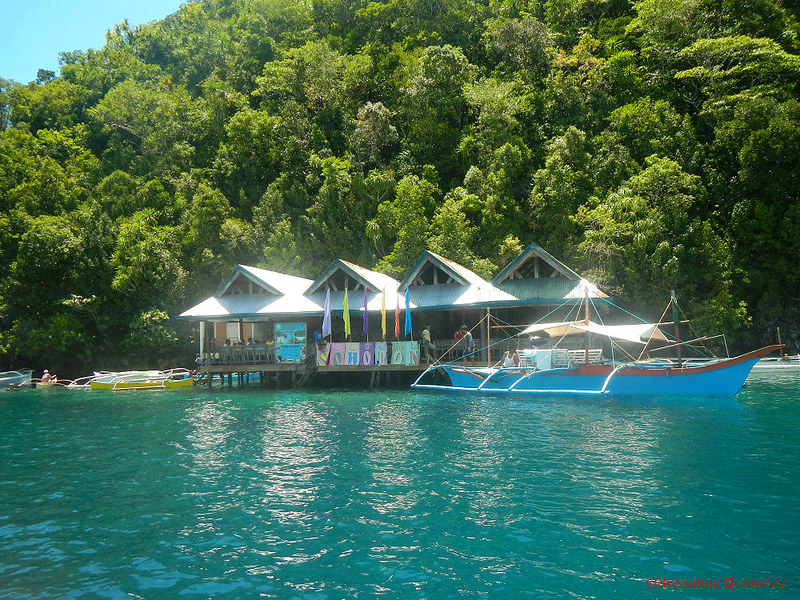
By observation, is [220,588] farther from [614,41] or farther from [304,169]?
[614,41]

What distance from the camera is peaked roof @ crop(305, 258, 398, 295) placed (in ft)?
92.2

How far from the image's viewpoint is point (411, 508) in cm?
888

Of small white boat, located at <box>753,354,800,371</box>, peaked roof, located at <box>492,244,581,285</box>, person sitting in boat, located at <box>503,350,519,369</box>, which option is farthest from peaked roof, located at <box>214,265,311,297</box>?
small white boat, located at <box>753,354,800,371</box>

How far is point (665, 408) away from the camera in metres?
17.8

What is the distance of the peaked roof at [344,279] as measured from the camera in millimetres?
28109

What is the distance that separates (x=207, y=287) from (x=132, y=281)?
17.6 ft

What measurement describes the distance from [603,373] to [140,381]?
2615cm

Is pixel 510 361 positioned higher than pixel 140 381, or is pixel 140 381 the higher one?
pixel 510 361

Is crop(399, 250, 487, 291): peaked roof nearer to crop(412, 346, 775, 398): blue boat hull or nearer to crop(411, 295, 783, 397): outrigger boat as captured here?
crop(411, 295, 783, 397): outrigger boat

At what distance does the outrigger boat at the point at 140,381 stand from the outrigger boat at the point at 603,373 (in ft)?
55.2

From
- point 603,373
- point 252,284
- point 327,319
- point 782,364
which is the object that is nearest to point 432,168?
point 252,284

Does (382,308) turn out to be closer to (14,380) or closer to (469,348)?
(469,348)

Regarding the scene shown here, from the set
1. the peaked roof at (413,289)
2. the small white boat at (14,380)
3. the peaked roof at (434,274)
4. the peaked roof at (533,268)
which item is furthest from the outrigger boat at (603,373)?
the small white boat at (14,380)

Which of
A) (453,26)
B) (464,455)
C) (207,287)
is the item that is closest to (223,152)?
(207,287)
